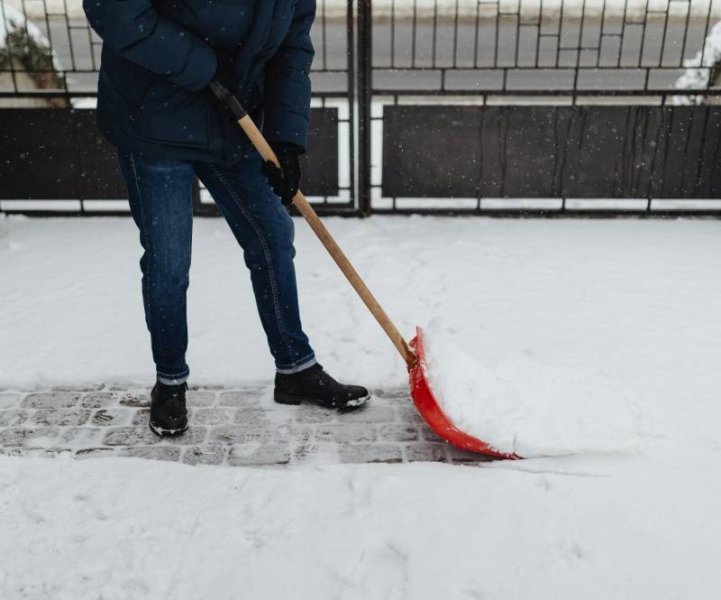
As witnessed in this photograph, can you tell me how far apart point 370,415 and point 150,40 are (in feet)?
5.46

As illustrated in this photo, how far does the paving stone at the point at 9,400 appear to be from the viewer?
329cm

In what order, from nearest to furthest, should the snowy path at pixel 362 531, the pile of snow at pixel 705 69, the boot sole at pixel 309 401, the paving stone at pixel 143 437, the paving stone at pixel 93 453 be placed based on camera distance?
the snowy path at pixel 362 531 < the paving stone at pixel 93 453 < the paving stone at pixel 143 437 < the boot sole at pixel 309 401 < the pile of snow at pixel 705 69

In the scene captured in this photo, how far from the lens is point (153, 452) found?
2953 millimetres

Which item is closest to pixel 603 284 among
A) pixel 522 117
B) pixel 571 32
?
pixel 522 117

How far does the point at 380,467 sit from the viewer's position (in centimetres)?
283

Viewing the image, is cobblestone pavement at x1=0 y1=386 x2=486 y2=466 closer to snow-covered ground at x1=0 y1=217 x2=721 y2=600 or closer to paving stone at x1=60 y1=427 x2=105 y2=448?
paving stone at x1=60 y1=427 x2=105 y2=448

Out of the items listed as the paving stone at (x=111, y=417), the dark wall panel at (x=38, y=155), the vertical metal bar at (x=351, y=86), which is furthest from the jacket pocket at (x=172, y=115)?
the dark wall panel at (x=38, y=155)

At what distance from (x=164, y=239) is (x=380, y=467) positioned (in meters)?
1.15

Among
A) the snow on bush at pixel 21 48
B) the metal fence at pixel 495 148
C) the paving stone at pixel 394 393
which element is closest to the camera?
the paving stone at pixel 394 393

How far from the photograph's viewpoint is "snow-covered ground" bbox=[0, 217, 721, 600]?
2307 mm

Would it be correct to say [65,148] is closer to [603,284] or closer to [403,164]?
[403,164]

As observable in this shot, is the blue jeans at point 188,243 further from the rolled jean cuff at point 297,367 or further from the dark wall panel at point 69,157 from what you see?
the dark wall panel at point 69,157

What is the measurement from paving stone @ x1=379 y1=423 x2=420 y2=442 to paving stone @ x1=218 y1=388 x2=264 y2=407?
0.59m

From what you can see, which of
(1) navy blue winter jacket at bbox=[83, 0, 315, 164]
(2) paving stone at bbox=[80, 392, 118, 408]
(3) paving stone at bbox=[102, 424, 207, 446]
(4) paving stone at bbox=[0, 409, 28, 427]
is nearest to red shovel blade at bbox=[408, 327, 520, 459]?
(3) paving stone at bbox=[102, 424, 207, 446]
